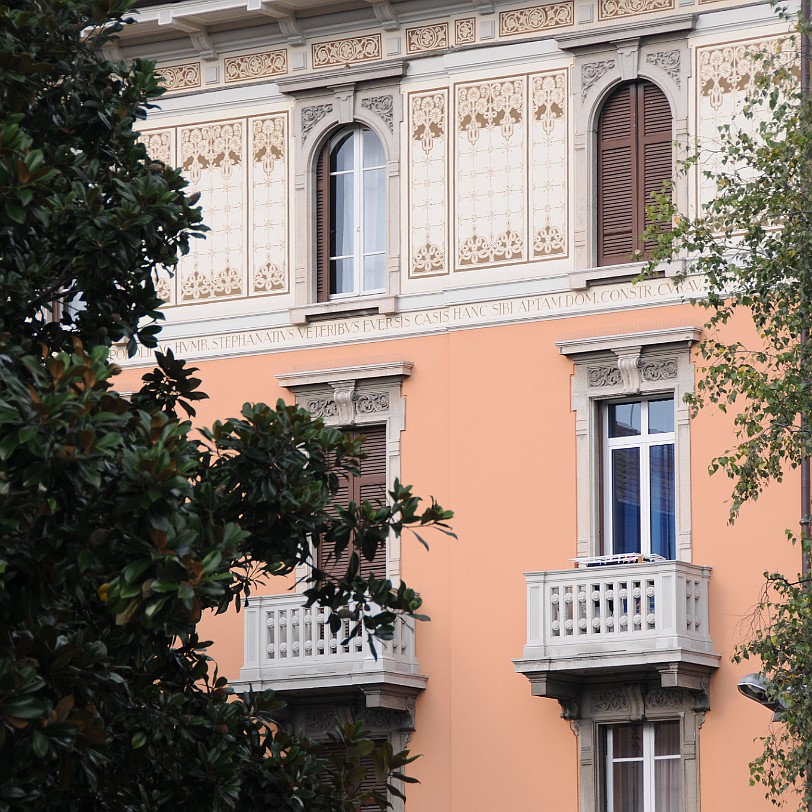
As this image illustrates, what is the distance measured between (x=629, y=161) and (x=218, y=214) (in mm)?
5859

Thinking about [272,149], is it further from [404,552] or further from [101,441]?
[101,441]

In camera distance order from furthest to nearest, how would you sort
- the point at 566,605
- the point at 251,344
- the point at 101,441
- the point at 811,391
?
the point at 251,344, the point at 566,605, the point at 811,391, the point at 101,441

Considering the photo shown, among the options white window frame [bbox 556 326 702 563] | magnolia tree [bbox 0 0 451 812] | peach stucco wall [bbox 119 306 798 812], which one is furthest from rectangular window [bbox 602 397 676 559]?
magnolia tree [bbox 0 0 451 812]

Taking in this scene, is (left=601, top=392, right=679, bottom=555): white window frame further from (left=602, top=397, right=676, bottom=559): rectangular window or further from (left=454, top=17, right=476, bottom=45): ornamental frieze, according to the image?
(left=454, top=17, right=476, bottom=45): ornamental frieze

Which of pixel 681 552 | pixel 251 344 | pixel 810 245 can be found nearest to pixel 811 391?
pixel 810 245

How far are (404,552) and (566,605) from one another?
9.29 feet

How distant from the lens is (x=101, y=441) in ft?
38.6

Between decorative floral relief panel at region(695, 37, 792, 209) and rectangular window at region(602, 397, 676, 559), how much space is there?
2.69m

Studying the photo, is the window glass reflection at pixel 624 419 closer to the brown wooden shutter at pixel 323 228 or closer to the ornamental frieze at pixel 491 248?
the ornamental frieze at pixel 491 248

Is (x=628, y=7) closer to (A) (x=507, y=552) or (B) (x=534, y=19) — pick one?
(B) (x=534, y=19)

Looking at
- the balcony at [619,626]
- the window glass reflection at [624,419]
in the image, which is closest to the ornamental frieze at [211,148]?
the window glass reflection at [624,419]

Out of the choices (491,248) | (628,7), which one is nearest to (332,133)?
(491,248)

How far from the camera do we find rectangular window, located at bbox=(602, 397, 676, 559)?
84.9ft

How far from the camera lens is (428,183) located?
27891 mm
